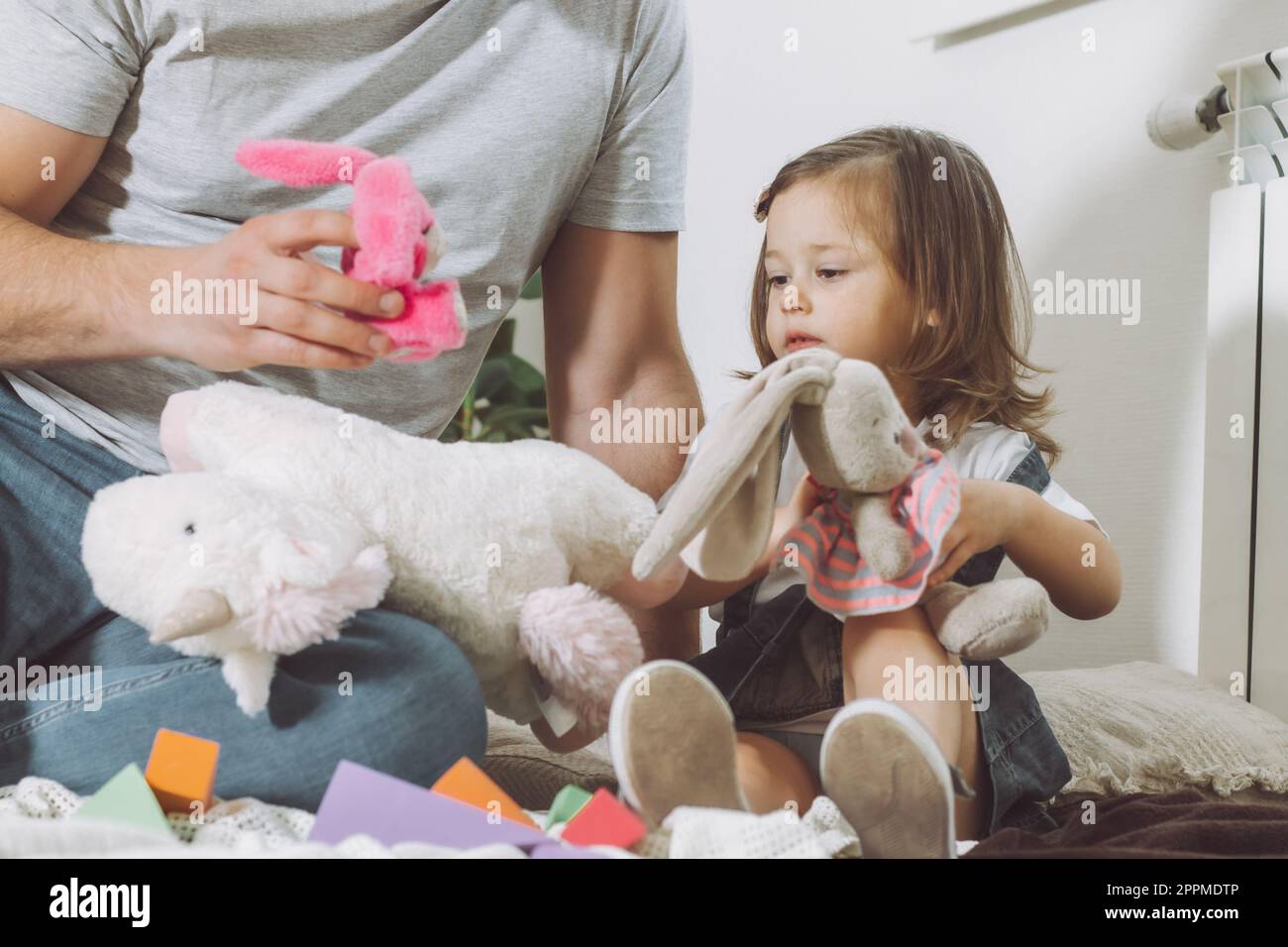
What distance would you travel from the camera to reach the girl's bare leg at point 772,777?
0.61 metres

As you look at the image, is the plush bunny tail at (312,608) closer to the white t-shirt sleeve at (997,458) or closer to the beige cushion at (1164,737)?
the white t-shirt sleeve at (997,458)

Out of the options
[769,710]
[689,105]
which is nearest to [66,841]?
[769,710]

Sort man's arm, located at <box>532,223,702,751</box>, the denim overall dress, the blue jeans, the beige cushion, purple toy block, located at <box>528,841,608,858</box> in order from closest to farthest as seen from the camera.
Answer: purple toy block, located at <box>528,841,608,858</box> < the blue jeans < the denim overall dress < the beige cushion < man's arm, located at <box>532,223,702,751</box>

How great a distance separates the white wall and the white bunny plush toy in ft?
1.25

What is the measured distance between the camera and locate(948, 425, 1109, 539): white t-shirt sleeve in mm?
706

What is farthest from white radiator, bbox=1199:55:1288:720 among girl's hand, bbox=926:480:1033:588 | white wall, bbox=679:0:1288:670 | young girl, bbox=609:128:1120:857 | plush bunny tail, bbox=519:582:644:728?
plush bunny tail, bbox=519:582:644:728

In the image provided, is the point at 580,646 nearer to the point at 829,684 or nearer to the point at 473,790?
the point at 473,790

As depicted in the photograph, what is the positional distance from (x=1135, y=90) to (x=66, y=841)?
894 mm

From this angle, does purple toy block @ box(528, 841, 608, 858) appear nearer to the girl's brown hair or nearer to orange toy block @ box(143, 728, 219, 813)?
orange toy block @ box(143, 728, 219, 813)

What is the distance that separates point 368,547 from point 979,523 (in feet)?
1.12

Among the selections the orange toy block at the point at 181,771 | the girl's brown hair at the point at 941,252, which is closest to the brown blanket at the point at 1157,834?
the girl's brown hair at the point at 941,252

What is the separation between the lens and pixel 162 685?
57 cm

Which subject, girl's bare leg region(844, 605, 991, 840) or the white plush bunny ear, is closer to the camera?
the white plush bunny ear

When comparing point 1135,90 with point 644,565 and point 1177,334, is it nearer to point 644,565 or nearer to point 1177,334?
point 1177,334
